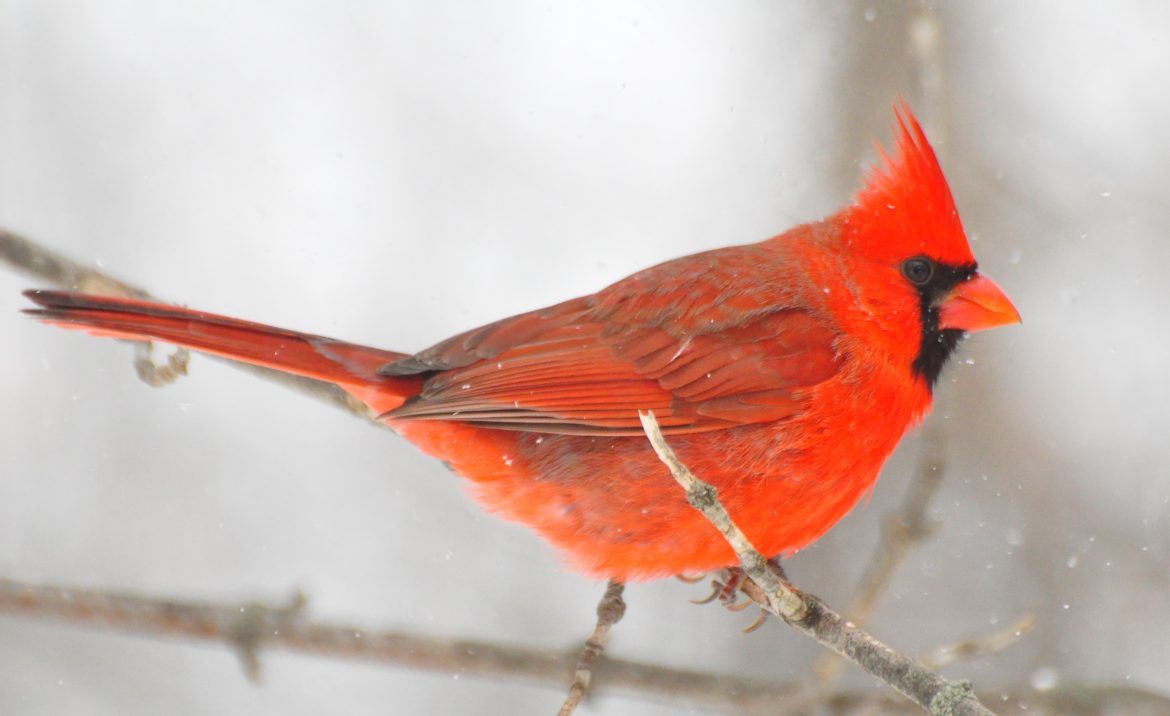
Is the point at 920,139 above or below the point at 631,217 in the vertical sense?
below

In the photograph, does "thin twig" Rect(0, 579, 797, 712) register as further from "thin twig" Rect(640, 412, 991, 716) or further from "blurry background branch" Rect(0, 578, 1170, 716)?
"thin twig" Rect(640, 412, 991, 716)

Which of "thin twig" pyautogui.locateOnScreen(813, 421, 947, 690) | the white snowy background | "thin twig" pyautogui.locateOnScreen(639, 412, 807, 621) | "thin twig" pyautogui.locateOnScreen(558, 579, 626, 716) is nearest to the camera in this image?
"thin twig" pyautogui.locateOnScreen(639, 412, 807, 621)

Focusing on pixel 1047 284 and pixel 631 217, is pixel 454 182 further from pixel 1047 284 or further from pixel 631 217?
pixel 1047 284

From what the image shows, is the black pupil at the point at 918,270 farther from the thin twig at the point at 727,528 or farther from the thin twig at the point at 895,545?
the thin twig at the point at 727,528

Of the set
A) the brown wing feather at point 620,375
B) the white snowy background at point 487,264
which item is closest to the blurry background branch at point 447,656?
the brown wing feather at point 620,375

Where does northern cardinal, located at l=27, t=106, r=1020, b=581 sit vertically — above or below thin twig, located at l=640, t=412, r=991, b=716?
above

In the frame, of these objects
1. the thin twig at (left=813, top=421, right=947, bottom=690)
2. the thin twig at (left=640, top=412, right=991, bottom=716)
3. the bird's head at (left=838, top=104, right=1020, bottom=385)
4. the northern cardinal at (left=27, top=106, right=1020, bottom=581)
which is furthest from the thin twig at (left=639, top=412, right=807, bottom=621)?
the bird's head at (left=838, top=104, right=1020, bottom=385)

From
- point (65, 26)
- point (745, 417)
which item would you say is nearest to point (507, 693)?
point (745, 417)
